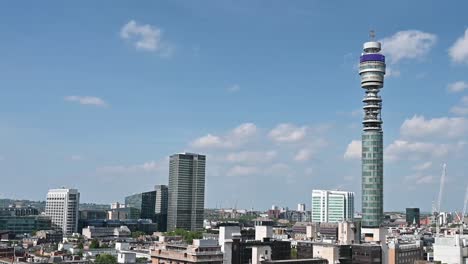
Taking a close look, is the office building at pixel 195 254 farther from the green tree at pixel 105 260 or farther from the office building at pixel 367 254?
the office building at pixel 367 254

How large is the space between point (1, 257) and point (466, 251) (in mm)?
115473

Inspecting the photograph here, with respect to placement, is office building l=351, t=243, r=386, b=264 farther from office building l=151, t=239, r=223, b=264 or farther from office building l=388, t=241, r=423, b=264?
office building l=151, t=239, r=223, b=264

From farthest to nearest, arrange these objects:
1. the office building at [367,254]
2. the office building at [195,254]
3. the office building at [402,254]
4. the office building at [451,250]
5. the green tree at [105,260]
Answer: the green tree at [105,260] < the office building at [402,254] < the office building at [367,254] < the office building at [195,254] < the office building at [451,250]

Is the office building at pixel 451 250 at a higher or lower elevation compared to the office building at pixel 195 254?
higher

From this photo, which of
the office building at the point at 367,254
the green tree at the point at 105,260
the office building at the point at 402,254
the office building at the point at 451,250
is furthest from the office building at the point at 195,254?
the office building at the point at 451,250

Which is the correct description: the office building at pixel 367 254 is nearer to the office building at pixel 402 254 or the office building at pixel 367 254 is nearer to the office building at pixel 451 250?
the office building at pixel 402 254

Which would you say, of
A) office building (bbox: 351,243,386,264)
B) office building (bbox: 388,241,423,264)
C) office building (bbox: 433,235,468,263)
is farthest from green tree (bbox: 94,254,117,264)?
office building (bbox: 433,235,468,263)

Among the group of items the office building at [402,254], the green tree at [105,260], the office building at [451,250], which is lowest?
the green tree at [105,260]

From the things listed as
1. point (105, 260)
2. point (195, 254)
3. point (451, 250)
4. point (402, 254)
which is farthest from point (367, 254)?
point (105, 260)

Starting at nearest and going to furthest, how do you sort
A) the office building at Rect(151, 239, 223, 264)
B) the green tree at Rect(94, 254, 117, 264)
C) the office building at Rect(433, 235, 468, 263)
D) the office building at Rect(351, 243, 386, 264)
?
1. the office building at Rect(433, 235, 468, 263)
2. the office building at Rect(151, 239, 223, 264)
3. the office building at Rect(351, 243, 386, 264)
4. the green tree at Rect(94, 254, 117, 264)

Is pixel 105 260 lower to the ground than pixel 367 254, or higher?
lower

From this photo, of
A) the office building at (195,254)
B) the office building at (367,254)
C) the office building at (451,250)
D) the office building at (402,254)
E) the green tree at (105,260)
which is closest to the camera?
the office building at (451,250)

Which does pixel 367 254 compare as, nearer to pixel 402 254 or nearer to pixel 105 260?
pixel 402 254

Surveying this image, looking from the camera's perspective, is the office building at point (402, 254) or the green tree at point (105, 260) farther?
the green tree at point (105, 260)
